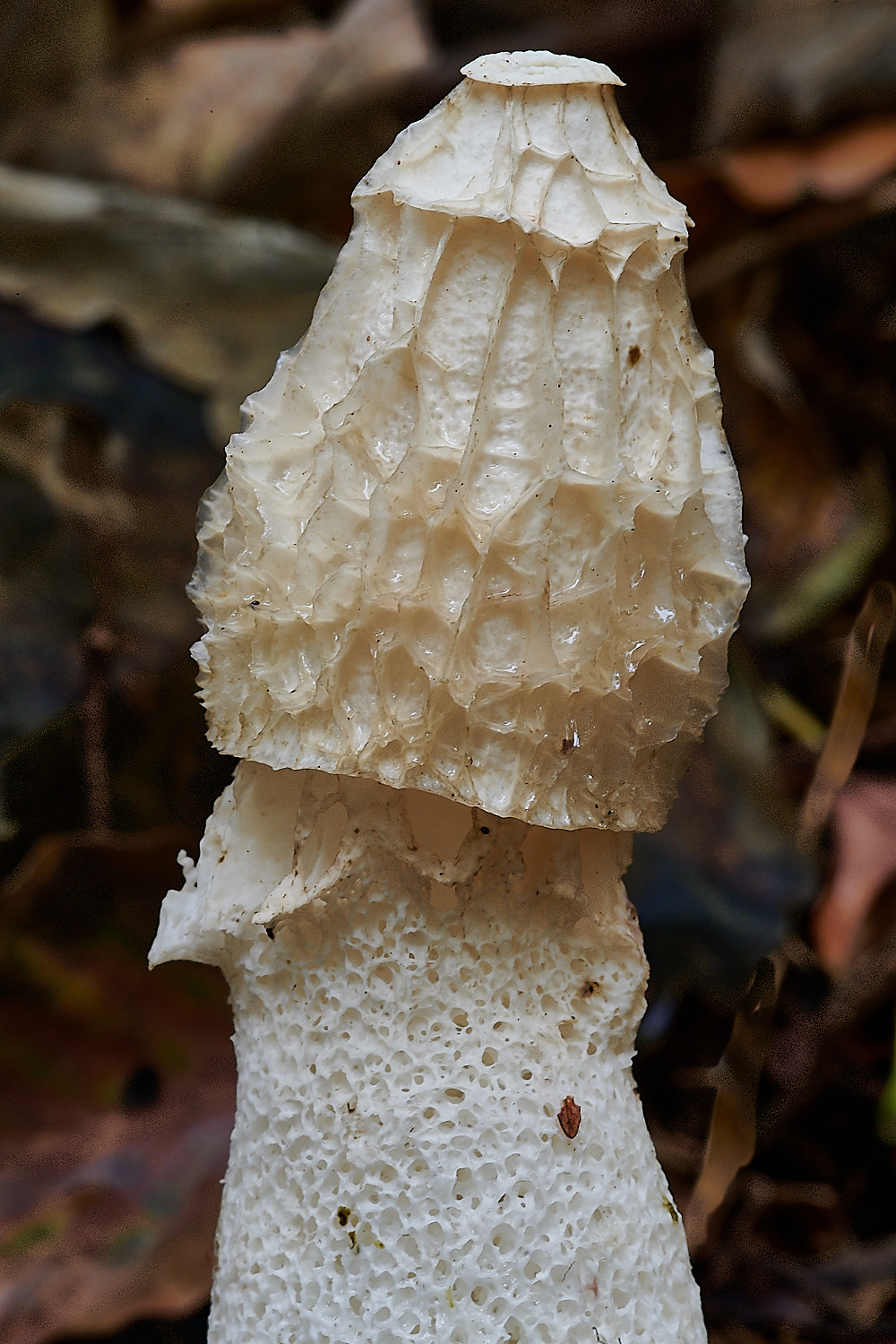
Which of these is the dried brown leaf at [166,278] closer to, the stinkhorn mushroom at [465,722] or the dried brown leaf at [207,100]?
the dried brown leaf at [207,100]

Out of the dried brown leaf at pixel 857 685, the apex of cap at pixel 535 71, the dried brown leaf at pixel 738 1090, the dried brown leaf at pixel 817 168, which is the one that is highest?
the dried brown leaf at pixel 817 168

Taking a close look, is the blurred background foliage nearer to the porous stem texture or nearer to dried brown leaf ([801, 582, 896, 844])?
dried brown leaf ([801, 582, 896, 844])

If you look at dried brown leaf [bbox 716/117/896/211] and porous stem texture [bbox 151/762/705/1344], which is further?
dried brown leaf [bbox 716/117/896/211]

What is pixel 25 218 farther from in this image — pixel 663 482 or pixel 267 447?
pixel 663 482

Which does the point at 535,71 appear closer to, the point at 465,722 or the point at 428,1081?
the point at 465,722

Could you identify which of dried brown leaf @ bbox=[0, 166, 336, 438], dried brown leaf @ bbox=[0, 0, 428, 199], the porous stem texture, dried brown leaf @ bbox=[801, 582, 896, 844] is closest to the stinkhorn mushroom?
the porous stem texture

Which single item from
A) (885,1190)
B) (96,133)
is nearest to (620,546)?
(885,1190)

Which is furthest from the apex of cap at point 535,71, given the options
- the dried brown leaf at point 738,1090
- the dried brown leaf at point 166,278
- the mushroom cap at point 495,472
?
the dried brown leaf at point 166,278

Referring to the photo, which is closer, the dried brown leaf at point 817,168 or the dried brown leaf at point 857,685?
the dried brown leaf at point 857,685
